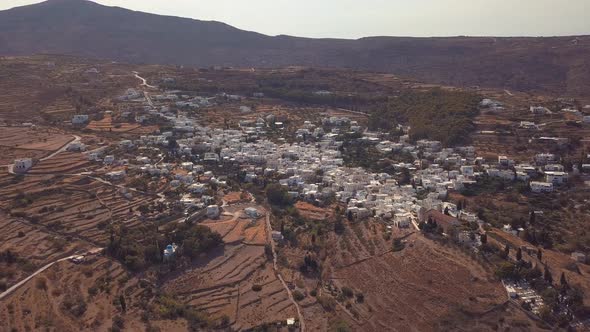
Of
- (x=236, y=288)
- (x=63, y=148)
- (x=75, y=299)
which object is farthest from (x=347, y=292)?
(x=63, y=148)

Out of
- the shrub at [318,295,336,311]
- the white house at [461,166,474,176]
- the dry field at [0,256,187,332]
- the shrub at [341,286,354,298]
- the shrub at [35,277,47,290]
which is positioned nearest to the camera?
the dry field at [0,256,187,332]

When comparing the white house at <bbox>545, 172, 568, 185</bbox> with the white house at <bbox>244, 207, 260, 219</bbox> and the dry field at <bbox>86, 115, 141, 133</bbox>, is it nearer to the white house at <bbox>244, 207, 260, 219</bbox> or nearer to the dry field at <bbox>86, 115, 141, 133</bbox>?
the white house at <bbox>244, 207, 260, 219</bbox>

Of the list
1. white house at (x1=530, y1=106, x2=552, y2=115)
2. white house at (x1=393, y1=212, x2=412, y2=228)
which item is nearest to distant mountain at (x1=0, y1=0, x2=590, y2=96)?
white house at (x1=530, y1=106, x2=552, y2=115)

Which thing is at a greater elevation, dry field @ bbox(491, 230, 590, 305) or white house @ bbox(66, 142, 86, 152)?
white house @ bbox(66, 142, 86, 152)

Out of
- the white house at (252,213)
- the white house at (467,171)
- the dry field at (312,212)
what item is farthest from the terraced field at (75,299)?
the white house at (467,171)

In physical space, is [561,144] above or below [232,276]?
above

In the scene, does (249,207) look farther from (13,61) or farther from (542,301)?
(13,61)

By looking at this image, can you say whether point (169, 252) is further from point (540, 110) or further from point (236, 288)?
point (540, 110)

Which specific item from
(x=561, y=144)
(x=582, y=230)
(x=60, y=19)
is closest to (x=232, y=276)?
(x=582, y=230)
